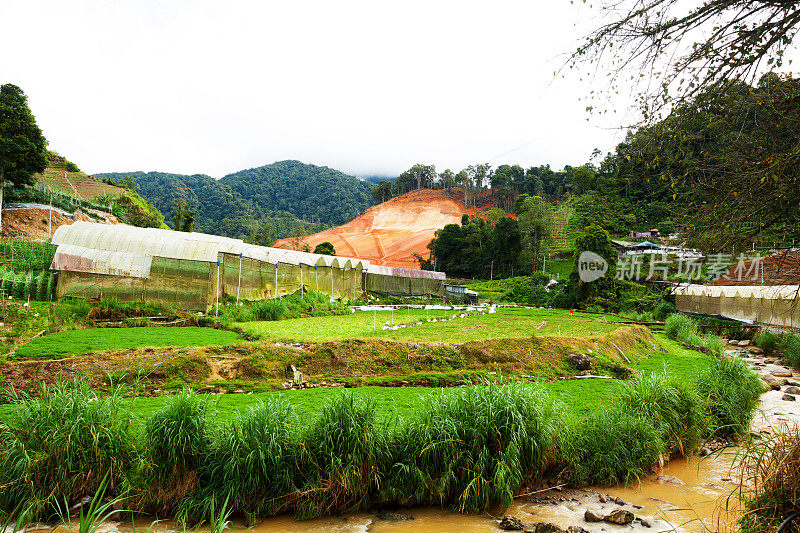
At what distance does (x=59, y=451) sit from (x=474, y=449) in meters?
4.60

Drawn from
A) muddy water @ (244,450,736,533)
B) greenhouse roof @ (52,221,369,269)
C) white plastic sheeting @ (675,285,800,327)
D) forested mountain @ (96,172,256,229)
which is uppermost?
forested mountain @ (96,172,256,229)

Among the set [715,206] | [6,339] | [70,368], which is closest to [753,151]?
[715,206]

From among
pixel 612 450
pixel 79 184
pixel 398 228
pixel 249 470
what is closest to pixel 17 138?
pixel 79 184

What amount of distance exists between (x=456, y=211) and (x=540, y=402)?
93.3 metres

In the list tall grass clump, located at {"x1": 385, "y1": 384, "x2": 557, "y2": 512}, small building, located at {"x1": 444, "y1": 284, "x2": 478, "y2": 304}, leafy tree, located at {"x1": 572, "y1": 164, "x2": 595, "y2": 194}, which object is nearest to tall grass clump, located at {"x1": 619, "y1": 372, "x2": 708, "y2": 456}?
tall grass clump, located at {"x1": 385, "y1": 384, "x2": 557, "y2": 512}

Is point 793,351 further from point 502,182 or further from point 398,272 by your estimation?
point 502,182

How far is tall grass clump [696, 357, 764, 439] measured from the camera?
7.09 meters

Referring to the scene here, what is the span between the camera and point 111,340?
10430 mm

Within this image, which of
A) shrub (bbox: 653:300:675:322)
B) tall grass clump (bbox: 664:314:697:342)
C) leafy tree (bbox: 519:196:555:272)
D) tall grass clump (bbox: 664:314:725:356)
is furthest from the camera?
leafy tree (bbox: 519:196:555:272)

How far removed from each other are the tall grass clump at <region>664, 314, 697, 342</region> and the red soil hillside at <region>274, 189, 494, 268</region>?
4995 cm

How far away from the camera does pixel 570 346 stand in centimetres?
1147

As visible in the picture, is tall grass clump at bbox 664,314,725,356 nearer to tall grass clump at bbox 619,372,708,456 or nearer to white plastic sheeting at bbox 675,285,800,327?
white plastic sheeting at bbox 675,285,800,327

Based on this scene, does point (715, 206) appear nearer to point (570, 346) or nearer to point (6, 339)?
point (570, 346)

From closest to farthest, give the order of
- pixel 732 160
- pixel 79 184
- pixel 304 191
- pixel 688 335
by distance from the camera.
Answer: pixel 732 160
pixel 688 335
pixel 79 184
pixel 304 191
